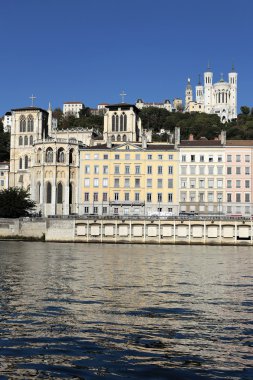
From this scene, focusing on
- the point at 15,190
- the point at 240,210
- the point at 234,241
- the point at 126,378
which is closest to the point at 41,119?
the point at 15,190

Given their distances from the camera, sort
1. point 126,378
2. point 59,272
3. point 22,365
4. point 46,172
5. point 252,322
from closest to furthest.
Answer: point 126,378, point 22,365, point 252,322, point 59,272, point 46,172

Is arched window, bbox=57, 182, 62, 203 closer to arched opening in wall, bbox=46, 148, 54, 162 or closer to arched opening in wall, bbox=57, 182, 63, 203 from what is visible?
arched opening in wall, bbox=57, 182, 63, 203

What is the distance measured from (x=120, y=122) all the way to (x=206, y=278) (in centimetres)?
7982

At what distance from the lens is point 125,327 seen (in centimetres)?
1841

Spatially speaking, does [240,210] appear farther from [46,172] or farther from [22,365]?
[22,365]

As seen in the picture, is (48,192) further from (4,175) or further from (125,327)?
(125,327)

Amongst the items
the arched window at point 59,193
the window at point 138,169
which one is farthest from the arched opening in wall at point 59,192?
the window at point 138,169

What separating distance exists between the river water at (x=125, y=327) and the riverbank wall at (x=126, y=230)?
1711 inches

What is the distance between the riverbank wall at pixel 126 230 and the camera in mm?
77375

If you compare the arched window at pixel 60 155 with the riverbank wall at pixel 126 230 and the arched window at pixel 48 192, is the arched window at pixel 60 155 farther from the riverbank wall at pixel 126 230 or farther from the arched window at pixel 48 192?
the riverbank wall at pixel 126 230

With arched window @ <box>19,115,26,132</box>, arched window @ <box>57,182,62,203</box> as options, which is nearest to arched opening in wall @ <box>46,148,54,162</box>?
arched window @ <box>57,182,62,203</box>

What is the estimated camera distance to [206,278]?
113 feet

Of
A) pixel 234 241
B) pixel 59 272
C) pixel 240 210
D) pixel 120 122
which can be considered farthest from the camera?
pixel 120 122

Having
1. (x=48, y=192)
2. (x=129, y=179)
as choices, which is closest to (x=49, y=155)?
(x=48, y=192)
